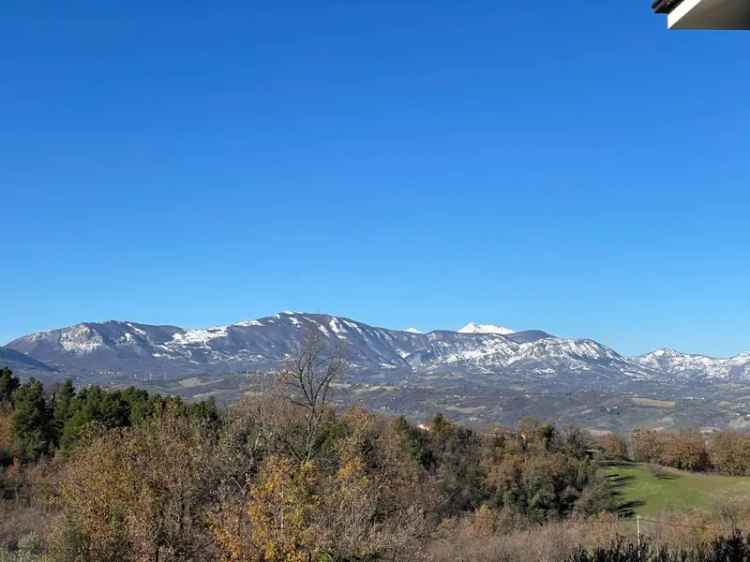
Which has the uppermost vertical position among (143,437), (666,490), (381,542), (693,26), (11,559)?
(693,26)

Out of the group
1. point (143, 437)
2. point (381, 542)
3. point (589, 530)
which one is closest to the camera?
point (381, 542)

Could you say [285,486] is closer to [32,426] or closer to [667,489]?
[32,426]

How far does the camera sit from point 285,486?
18.1 metres

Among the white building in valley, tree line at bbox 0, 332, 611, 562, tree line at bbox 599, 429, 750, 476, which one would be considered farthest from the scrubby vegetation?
tree line at bbox 599, 429, 750, 476

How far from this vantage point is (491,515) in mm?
64125

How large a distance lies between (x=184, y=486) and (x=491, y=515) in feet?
146

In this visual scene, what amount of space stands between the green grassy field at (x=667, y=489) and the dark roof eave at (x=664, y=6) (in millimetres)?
74711

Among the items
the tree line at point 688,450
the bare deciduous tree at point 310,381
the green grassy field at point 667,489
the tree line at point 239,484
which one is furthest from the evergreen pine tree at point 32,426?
the tree line at point 688,450

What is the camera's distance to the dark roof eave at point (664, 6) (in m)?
4.40

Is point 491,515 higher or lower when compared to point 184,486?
lower

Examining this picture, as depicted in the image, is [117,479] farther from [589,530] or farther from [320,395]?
[589,530]

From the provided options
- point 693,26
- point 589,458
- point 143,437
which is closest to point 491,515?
point 589,458

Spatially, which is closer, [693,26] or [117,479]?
[693,26]

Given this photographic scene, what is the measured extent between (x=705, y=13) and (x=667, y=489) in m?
89.2
